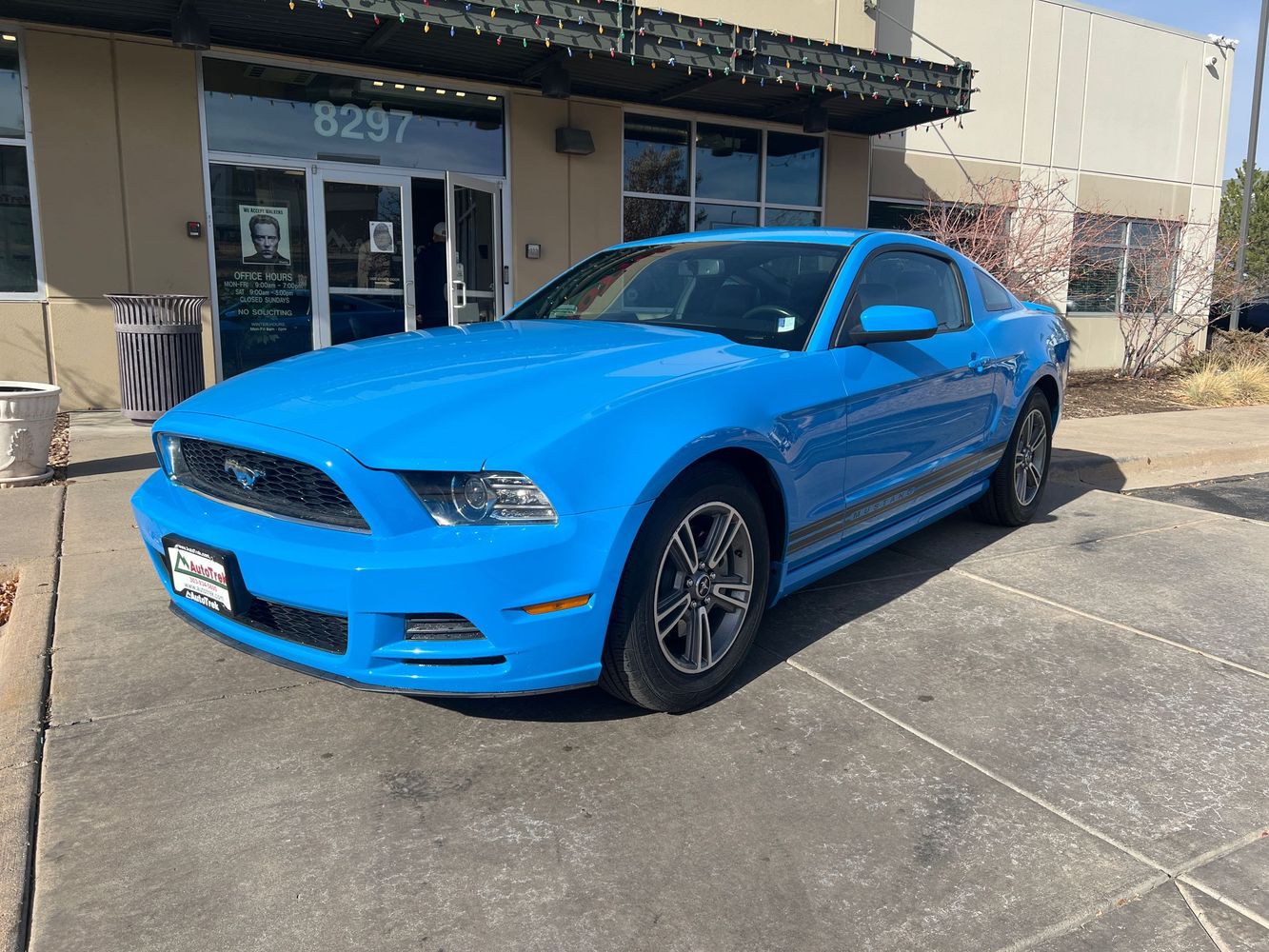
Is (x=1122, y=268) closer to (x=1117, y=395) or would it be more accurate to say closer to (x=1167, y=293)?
(x=1167, y=293)

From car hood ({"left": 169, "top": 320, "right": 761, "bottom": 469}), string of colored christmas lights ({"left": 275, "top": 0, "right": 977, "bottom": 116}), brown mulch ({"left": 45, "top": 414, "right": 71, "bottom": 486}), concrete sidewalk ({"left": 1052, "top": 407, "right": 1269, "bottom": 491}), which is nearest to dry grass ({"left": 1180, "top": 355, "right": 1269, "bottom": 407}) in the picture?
concrete sidewalk ({"left": 1052, "top": 407, "right": 1269, "bottom": 491})

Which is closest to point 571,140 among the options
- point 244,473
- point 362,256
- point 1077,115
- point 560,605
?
point 362,256

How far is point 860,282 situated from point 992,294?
1.75m

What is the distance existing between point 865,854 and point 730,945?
0.51 metres

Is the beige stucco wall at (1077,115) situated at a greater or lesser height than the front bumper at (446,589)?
greater

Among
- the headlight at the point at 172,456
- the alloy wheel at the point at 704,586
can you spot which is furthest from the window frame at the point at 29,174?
the alloy wheel at the point at 704,586

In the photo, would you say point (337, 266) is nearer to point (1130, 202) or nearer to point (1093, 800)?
point (1093, 800)

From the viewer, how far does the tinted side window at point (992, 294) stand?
5320mm

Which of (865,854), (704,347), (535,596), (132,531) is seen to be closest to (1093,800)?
(865,854)

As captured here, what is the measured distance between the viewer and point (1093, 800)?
2.71m

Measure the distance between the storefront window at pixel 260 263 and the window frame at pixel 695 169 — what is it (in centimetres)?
389

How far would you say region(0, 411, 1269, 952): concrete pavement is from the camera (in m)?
2.20

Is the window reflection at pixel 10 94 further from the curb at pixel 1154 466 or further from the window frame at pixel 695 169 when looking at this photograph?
the curb at pixel 1154 466

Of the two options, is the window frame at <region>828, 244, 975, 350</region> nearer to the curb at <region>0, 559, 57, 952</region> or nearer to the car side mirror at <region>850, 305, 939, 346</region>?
the car side mirror at <region>850, 305, 939, 346</region>
